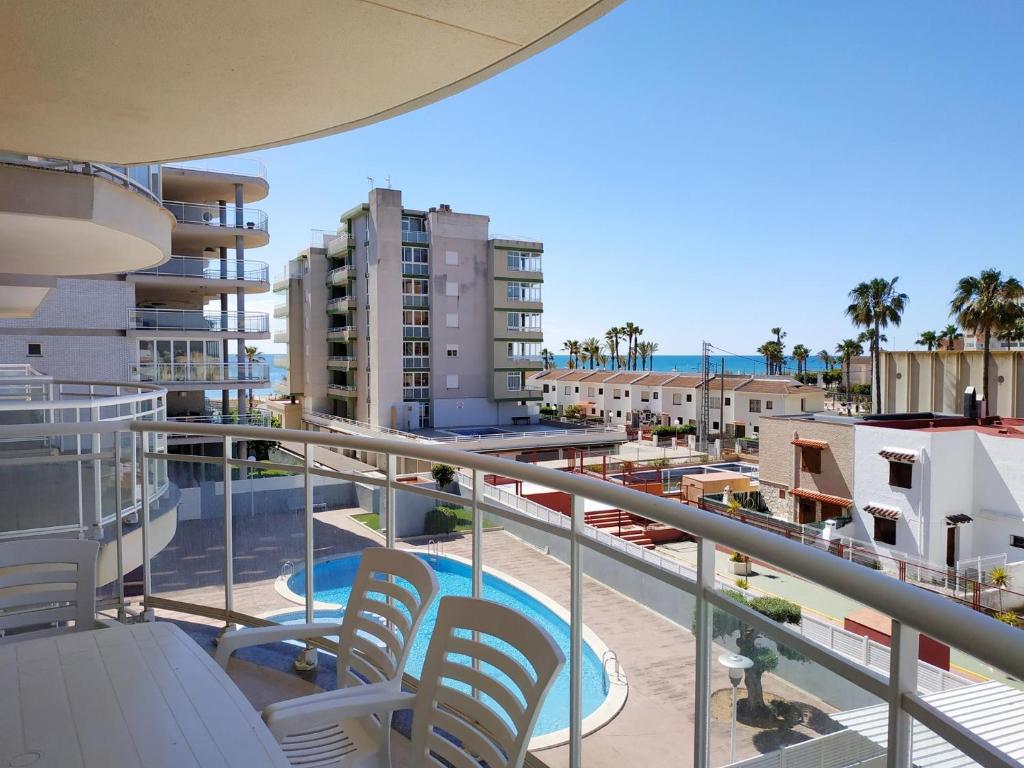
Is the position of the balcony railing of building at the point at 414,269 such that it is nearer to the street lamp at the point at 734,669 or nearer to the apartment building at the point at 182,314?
the apartment building at the point at 182,314

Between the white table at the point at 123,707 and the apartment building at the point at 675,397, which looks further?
the apartment building at the point at 675,397

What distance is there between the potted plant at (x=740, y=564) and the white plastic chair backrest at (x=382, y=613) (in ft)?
2.92

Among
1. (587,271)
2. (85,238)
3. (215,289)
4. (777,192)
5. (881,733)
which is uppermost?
(777,192)

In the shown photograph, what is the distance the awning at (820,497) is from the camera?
28266mm

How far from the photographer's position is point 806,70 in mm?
123312

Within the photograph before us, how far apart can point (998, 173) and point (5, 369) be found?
178021 millimetres

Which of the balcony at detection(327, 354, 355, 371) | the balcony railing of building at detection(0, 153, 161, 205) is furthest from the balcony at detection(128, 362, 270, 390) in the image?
the balcony railing of building at detection(0, 153, 161, 205)

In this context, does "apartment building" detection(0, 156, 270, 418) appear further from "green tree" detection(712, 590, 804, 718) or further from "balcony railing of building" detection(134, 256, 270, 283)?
"green tree" detection(712, 590, 804, 718)

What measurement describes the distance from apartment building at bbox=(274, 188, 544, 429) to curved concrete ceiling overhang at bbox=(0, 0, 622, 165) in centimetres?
3596

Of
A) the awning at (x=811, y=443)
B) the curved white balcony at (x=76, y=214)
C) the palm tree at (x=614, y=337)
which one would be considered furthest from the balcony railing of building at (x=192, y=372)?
the palm tree at (x=614, y=337)

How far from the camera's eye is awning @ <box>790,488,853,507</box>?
92.7 ft

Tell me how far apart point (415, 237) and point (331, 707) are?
129 feet

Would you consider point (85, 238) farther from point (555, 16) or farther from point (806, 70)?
point (806, 70)

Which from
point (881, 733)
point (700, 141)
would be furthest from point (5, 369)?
point (700, 141)
